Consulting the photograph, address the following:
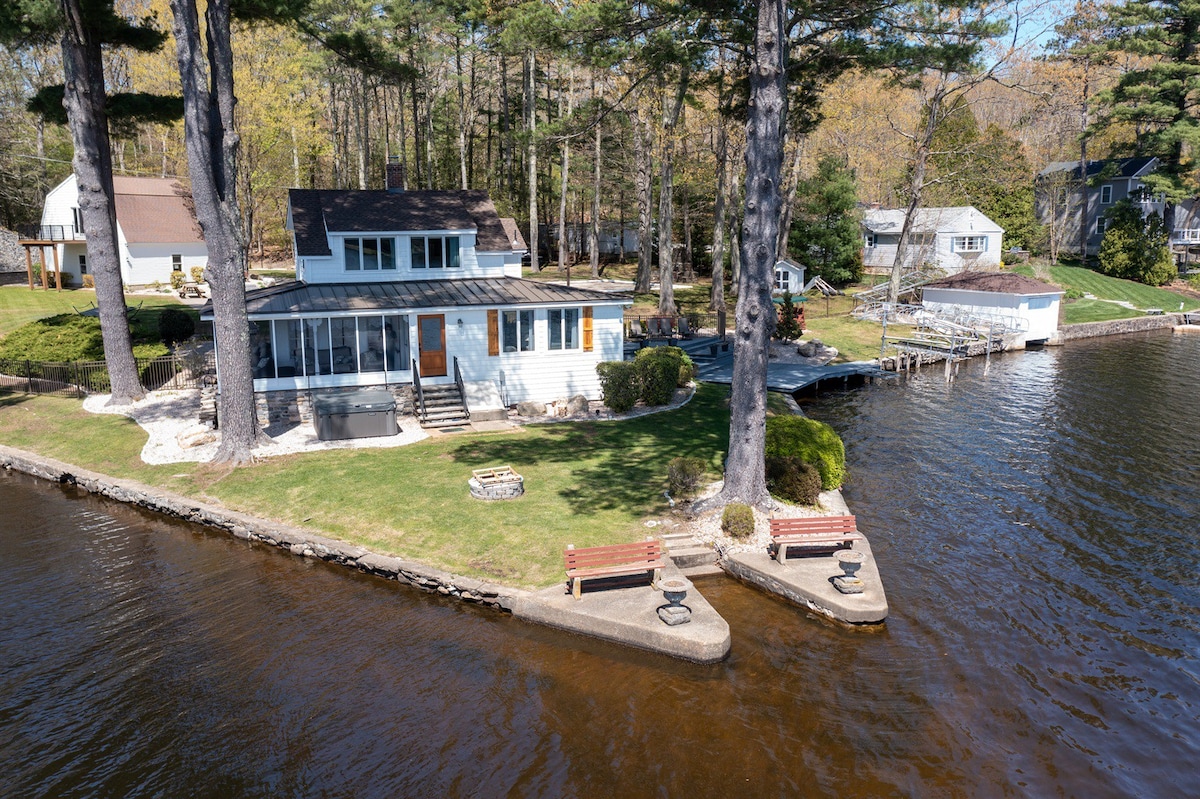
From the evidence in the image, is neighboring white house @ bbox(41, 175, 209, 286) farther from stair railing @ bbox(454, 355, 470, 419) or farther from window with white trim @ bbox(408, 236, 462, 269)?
stair railing @ bbox(454, 355, 470, 419)

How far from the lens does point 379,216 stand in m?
28.0

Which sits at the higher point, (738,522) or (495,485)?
(495,485)

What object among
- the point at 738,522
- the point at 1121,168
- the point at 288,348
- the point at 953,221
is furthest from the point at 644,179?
the point at 1121,168

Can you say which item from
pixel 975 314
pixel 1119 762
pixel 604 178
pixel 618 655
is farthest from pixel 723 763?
pixel 604 178

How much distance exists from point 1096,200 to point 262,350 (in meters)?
69.8

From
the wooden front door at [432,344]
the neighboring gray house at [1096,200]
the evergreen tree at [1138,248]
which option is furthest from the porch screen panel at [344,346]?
the evergreen tree at [1138,248]

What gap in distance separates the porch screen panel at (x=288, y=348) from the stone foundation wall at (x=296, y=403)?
696 mm

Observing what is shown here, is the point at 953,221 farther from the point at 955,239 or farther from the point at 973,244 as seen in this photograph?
the point at 973,244

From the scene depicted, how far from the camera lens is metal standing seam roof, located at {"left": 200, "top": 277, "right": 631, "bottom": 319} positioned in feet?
79.4

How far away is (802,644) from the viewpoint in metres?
13.2

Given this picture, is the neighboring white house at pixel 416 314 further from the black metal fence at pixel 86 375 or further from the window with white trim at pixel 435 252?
the black metal fence at pixel 86 375

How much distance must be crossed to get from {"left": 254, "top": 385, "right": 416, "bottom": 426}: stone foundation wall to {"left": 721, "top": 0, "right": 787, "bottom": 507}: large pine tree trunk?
12.1 m

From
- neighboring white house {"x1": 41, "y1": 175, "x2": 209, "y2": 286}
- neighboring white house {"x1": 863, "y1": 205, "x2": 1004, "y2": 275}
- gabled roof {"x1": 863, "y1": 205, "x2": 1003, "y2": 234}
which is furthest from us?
neighboring white house {"x1": 863, "y1": 205, "x2": 1004, "y2": 275}

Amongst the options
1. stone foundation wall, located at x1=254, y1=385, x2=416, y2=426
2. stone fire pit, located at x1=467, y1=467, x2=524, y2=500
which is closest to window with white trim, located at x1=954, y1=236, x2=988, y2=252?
stone foundation wall, located at x1=254, y1=385, x2=416, y2=426
